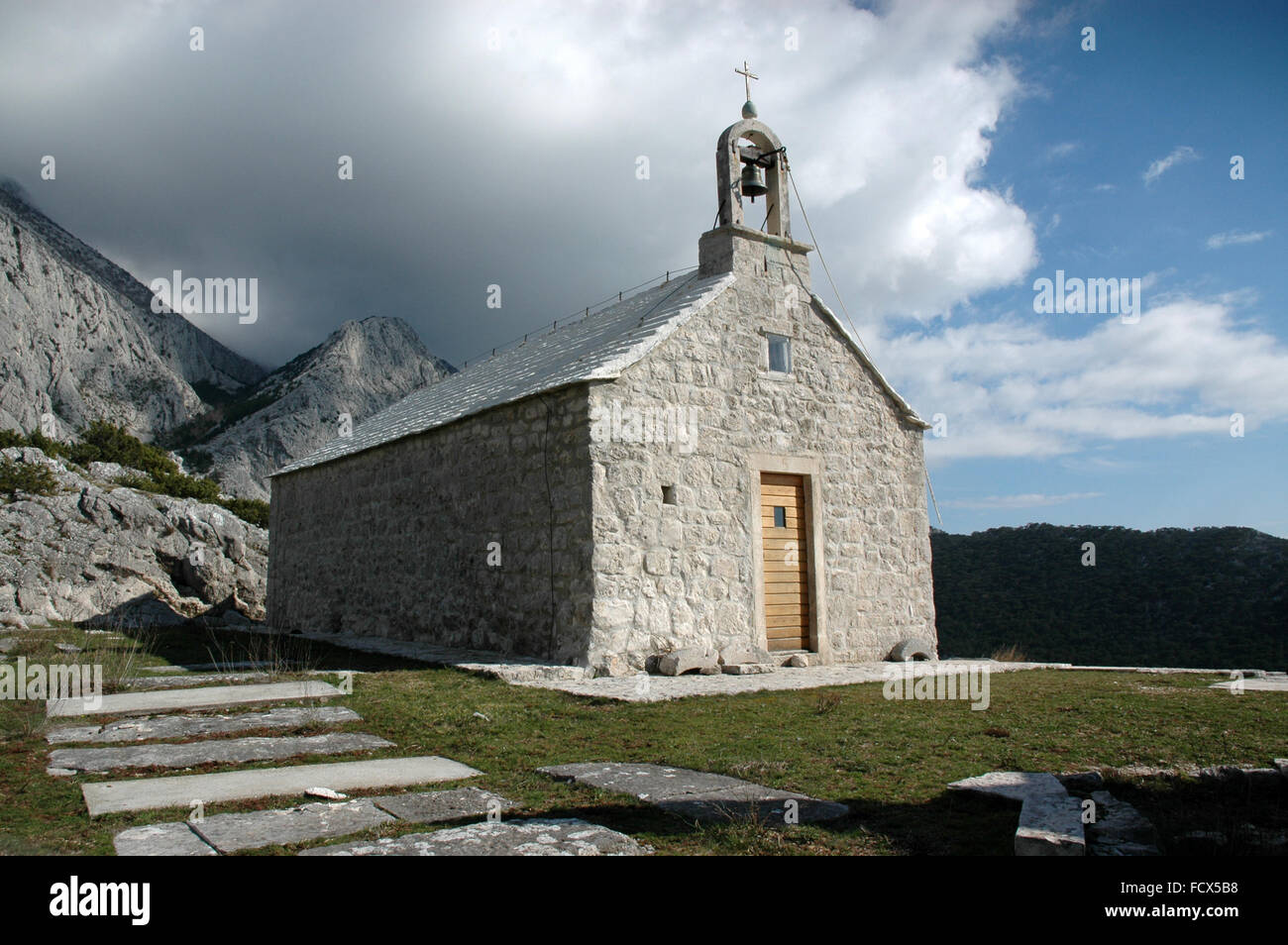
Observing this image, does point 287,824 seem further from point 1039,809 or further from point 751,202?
point 751,202

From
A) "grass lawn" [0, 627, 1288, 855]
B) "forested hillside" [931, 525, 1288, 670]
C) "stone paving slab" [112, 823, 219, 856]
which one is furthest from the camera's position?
"forested hillside" [931, 525, 1288, 670]

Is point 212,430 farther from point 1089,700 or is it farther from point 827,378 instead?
point 1089,700

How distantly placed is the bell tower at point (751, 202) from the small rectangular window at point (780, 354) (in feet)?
3.20

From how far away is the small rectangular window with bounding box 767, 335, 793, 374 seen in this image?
12.8m

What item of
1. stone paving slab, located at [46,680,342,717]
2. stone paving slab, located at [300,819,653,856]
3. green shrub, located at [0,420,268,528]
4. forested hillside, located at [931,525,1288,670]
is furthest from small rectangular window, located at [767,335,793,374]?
green shrub, located at [0,420,268,528]

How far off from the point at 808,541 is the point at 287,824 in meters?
9.76

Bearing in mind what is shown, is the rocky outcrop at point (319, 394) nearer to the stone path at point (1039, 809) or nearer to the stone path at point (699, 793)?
the stone path at point (699, 793)

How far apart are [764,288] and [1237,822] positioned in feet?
32.8

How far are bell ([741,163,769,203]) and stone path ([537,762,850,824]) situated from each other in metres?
10.5

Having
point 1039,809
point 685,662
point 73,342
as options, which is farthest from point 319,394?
point 1039,809

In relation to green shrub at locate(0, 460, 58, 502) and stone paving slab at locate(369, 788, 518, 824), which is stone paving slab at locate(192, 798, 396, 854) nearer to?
stone paving slab at locate(369, 788, 518, 824)

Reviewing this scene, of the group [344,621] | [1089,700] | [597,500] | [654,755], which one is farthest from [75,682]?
[1089,700]

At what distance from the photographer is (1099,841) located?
3379mm

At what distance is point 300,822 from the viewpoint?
3873mm
